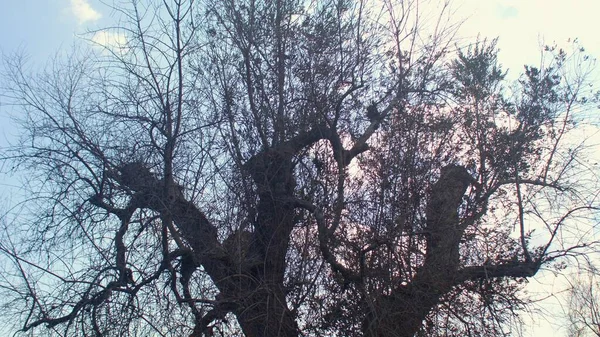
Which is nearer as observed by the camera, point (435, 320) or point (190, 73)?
point (435, 320)

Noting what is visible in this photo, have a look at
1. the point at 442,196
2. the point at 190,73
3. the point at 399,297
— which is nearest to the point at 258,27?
the point at 190,73

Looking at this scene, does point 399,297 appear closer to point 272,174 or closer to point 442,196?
point 442,196

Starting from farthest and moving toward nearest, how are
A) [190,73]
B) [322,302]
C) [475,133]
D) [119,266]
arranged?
[475,133], [190,73], [322,302], [119,266]

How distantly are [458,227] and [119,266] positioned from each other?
405cm

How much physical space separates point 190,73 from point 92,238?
2535 mm

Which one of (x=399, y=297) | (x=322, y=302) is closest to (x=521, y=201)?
(x=399, y=297)

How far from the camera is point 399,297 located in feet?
26.4

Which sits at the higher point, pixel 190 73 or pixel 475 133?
pixel 190 73

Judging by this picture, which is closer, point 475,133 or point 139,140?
point 139,140

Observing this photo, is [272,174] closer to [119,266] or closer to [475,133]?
[119,266]

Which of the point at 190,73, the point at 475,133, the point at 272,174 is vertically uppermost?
the point at 190,73

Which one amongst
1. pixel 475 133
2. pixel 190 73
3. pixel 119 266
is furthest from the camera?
pixel 475 133

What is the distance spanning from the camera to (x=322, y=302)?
831 centimetres

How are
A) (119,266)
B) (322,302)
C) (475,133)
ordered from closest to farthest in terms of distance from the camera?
(119,266)
(322,302)
(475,133)
